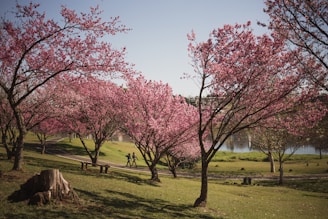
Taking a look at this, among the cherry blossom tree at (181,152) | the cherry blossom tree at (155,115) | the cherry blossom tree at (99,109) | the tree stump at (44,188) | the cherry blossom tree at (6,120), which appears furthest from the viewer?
the cherry blossom tree at (181,152)

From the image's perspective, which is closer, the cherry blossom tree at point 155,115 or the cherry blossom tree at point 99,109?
the cherry blossom tree at point 155,115

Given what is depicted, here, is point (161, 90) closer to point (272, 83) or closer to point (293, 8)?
point (272, 83)

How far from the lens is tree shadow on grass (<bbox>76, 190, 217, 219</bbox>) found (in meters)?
13.0

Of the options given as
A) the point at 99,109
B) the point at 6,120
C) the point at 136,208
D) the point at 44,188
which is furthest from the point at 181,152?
the point at 44,188

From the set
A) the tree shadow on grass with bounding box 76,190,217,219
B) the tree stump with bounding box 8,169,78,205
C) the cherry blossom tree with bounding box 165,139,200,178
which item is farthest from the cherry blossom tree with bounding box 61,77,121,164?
the tree stump with bounding box 8,169,78,205

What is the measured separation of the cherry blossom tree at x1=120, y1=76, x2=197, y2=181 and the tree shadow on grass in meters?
10.5

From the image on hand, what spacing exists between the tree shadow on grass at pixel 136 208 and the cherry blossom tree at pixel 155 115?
10.5 metres

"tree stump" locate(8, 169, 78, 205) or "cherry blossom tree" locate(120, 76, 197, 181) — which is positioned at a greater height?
"cherry blossom tree" locate(120, 76, 197, 181)

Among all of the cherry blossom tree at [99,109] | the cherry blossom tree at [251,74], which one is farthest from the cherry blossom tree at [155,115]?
the cherry blossom tree at [251,74]

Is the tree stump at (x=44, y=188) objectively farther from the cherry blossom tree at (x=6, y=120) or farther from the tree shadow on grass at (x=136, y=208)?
the cherry blossom tree at (x=6, y=120)

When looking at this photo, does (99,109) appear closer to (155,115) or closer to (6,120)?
(155,115)

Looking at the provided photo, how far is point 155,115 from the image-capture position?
28.7 metres

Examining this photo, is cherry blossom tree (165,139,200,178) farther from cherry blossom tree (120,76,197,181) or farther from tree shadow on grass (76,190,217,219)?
tree shadow on grass (76,190,217,219)

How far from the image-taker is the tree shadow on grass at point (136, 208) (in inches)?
511
